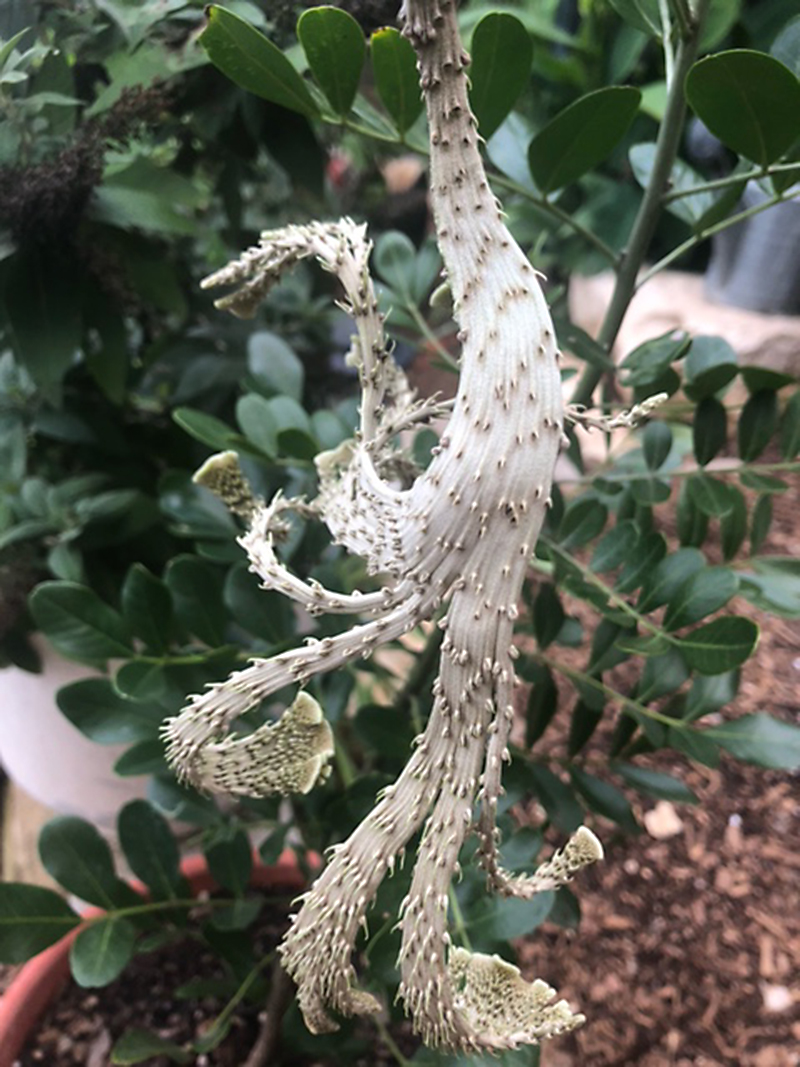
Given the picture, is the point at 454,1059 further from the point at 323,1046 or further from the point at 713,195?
the point at 713,195

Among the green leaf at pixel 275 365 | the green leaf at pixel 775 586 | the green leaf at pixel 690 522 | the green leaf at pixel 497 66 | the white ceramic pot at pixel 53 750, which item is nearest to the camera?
the green leaf at pixel 497 66

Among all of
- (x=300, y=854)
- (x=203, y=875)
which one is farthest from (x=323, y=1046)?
(x=203, y=875)

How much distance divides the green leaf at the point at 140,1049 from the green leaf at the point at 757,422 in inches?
23.6

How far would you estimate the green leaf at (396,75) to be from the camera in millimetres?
380

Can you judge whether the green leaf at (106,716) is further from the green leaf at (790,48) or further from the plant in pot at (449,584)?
the green leaf at (790,48)

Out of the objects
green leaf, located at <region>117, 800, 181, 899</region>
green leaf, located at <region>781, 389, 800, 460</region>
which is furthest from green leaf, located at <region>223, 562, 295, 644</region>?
green leaf, located at <region>781, 389, 800, 460</region>

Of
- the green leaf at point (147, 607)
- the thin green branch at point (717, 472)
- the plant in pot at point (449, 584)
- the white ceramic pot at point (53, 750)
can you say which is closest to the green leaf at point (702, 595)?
the plant in pot at point (449, 584)

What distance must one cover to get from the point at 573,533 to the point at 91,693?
1.07 feet

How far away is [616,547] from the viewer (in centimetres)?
52

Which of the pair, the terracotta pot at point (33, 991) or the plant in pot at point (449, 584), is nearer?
the plant in pot at point (449, 584)

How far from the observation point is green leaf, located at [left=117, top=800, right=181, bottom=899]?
22.4 inches

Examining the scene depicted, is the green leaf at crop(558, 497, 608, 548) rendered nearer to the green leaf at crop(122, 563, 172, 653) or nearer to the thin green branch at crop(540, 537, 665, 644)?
the thin green branch at crop(540, 537, 665, 644)

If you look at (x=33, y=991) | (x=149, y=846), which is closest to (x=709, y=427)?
(x=149, y=846)

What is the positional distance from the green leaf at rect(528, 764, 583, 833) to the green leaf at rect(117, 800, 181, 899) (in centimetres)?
26
